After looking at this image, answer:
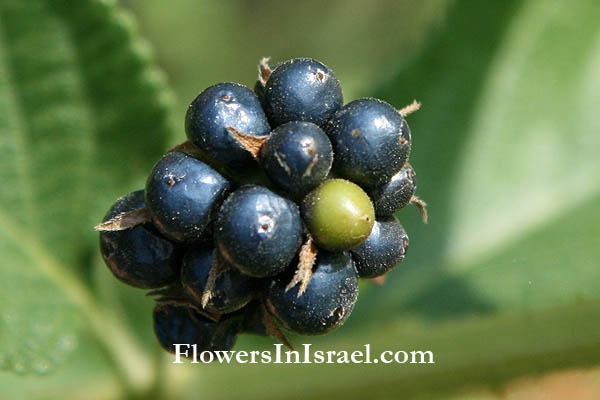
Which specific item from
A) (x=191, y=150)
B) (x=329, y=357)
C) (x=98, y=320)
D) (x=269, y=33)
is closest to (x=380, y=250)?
(x=191, y=150)

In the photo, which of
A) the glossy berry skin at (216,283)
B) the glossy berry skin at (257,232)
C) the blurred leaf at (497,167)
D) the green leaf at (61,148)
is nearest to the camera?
the glossy berry skin at (257,232)

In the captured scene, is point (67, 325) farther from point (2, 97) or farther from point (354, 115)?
point (354, 115)

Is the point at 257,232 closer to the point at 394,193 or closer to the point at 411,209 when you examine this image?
the point at 394,193

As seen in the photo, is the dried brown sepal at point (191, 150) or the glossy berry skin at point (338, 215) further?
the dried brown sepal at point (191, 150)

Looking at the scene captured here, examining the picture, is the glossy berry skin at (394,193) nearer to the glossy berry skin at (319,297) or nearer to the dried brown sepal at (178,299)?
the glossy berry skin at (319,297)

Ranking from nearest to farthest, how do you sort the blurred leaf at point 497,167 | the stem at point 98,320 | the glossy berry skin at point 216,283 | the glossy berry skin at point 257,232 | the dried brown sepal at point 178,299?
the glossy berry skin at point 257,232, the glossy berry skin at point 216,283, the dried brown sepal at point 178,299, the stem at point 98,320, the blurred leaf at point 497,167

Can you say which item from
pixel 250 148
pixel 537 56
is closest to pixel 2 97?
pixel 250 148

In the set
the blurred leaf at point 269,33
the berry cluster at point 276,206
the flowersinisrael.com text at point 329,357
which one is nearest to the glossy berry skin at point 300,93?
the berry cluster at point 276,206
